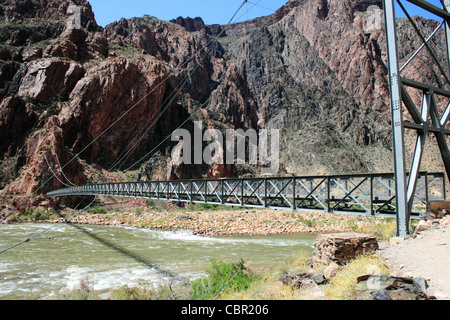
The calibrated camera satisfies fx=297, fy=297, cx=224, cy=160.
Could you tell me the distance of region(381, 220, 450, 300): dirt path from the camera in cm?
414

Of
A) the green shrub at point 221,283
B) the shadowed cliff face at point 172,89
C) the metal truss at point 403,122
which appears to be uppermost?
the shadowed cliff face at point 172,89

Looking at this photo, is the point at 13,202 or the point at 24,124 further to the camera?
the point at 24,124

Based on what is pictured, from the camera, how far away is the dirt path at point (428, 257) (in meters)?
4.14

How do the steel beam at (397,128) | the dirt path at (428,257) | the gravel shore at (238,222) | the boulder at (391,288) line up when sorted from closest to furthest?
the boulder at (391,288) → the dirt path at (428,257) → the steel beam at (397,128) → the gravel shore at (238,222)

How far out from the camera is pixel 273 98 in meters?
69.6

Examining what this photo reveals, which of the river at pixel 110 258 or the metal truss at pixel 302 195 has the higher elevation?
the metal truss at pixel 302 195

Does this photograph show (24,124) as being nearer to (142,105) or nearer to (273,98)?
(142,105)

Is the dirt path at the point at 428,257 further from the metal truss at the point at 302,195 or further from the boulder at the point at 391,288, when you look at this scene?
the metal truss at the point at 302,195

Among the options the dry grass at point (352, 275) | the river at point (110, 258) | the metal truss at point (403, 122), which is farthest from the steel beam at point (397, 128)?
the river at point (110, 258)

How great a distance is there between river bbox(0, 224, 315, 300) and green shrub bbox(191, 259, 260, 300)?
1.93 m

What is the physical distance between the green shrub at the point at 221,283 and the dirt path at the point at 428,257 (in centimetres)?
327

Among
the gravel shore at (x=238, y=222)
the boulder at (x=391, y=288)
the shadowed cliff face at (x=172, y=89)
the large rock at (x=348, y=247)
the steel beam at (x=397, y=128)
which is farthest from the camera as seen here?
the shadowed cliff face at (x=172, y=89)

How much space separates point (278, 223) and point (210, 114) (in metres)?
36.8
